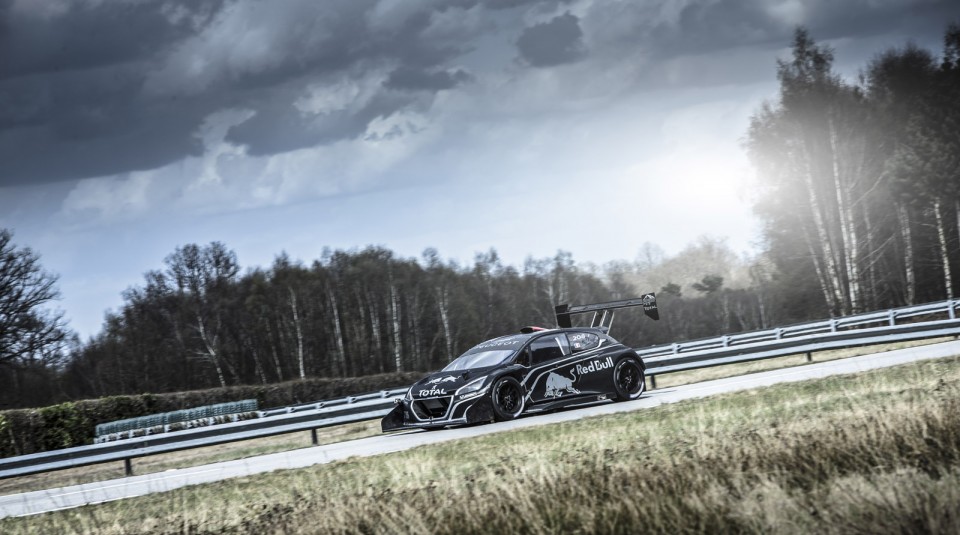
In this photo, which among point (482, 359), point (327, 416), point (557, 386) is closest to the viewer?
point (482, 359)

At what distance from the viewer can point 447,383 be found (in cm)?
1466

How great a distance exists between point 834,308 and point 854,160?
671 centimetres

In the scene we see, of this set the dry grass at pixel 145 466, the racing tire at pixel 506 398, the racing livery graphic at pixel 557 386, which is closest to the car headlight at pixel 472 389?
the racing tire at pixel 506 398

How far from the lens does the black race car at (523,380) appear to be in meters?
14.4

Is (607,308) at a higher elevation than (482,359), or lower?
higher

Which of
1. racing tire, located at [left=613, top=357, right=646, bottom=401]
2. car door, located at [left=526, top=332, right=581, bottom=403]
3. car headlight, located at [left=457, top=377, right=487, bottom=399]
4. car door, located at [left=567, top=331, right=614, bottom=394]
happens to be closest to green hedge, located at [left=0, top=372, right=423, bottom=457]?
car headlight, located at [left=457, top=377, right=487, bottom=399]

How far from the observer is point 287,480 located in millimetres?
10367

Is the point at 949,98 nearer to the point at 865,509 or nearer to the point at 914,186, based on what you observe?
the point at 914,186

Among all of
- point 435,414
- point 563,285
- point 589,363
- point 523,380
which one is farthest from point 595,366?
point 563,285

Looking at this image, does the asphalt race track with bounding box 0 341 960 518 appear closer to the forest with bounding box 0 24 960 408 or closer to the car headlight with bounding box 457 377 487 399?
the car headlight with bounding box 457 377 487 399

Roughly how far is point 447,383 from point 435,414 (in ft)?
1.66

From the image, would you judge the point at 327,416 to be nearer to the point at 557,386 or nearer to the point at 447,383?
the point at 447,383

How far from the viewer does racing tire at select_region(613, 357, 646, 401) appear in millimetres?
16344

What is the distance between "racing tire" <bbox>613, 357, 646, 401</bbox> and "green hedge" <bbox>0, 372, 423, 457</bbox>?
18294 millimetres
